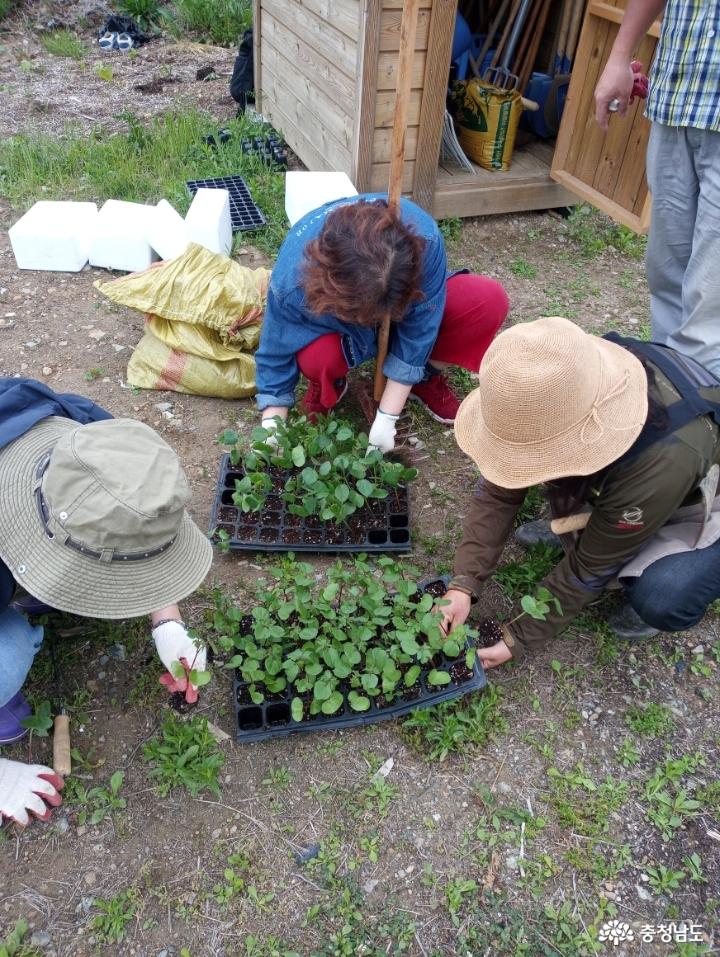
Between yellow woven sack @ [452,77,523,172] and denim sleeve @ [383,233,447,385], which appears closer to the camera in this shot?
denim sleeve @ [383,233,447,385]

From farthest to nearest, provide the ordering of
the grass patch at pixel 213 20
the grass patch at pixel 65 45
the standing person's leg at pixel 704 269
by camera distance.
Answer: the grass patch at pixel 213 20 → the grass patch at pixel 65 45 → the standing person's leg at pixel 704 269

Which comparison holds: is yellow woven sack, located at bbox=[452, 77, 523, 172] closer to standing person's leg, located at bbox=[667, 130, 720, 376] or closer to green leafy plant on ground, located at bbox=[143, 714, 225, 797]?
standing person's leg, located at bbox=[667, 130, 720, 376]

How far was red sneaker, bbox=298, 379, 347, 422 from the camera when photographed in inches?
105

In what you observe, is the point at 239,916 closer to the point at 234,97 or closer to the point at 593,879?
the point at 593,879

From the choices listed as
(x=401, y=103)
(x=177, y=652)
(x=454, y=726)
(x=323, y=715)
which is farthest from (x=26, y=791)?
(x=401, y=103)

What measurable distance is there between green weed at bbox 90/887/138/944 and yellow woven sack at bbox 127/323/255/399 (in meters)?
1.84

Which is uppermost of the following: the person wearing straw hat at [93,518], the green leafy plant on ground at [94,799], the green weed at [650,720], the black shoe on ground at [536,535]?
the person wearing straw hat at [93,518]

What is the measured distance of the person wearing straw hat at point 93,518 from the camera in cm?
131

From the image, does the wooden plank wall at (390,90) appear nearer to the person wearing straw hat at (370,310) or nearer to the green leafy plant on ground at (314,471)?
the person wearing straw hat at (370,310)

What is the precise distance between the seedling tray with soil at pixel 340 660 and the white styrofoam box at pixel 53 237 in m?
2.40

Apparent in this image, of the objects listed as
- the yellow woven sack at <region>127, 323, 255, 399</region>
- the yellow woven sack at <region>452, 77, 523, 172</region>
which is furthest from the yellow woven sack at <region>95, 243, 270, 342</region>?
the yellow woven sack at <region>452, 77, 523, 172</region>

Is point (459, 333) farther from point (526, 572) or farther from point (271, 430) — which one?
point (526, 572)

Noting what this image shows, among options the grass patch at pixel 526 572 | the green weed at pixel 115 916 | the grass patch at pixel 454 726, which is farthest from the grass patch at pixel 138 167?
the green weed at pixel 115 916

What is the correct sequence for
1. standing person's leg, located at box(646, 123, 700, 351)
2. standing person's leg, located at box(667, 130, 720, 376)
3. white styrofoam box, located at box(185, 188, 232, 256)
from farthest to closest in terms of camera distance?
white styrofoam box, located at box(185, 188, 232, 256)
standing person's leg, located at box(646, 123, 700, 351)
standing person's leg, located at box(667, 130, 720, 376)
